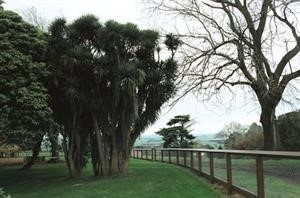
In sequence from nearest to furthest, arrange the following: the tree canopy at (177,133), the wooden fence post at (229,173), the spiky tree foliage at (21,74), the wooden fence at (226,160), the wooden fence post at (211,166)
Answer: the wooden fence at (226,160) → the wooden fence post at (229,173) → the wooden fence post at (211,166) → the spiky tree foliage at (21,74) → the tree canopy at (177,133)

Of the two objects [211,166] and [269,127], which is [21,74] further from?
[269,127]

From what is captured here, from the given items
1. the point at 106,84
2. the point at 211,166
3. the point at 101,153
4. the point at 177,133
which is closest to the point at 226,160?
the point at 211,166

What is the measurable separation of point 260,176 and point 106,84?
487 inches

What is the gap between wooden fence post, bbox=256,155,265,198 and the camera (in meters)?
8.62

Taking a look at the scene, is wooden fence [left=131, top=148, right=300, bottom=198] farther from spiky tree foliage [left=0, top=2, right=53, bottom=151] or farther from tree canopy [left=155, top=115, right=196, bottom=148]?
tree canopy [left=155, top=115, right=196, bottom=148]

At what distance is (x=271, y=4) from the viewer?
22.9m

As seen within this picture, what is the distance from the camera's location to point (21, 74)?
17.0m

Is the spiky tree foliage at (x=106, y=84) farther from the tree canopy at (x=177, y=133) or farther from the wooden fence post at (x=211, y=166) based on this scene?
the tree canopy at (x=177, y=133)

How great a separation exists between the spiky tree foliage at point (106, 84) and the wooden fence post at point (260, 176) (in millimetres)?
10334

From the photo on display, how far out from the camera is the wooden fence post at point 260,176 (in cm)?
862

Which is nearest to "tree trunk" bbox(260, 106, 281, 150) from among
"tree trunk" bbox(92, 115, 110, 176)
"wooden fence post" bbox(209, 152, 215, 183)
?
"tree trunk" bbox(92, 115, 110, 176)

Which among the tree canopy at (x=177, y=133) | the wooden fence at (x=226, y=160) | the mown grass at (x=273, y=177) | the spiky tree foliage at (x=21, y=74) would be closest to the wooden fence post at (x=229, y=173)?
the wooden fence at (x=226, y=160)

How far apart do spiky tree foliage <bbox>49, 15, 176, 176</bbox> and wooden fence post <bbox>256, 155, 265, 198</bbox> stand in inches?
407

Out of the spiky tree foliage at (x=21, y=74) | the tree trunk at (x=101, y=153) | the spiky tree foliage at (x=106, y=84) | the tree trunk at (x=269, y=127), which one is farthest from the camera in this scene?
the tree trunk at (x=269, y=127)
